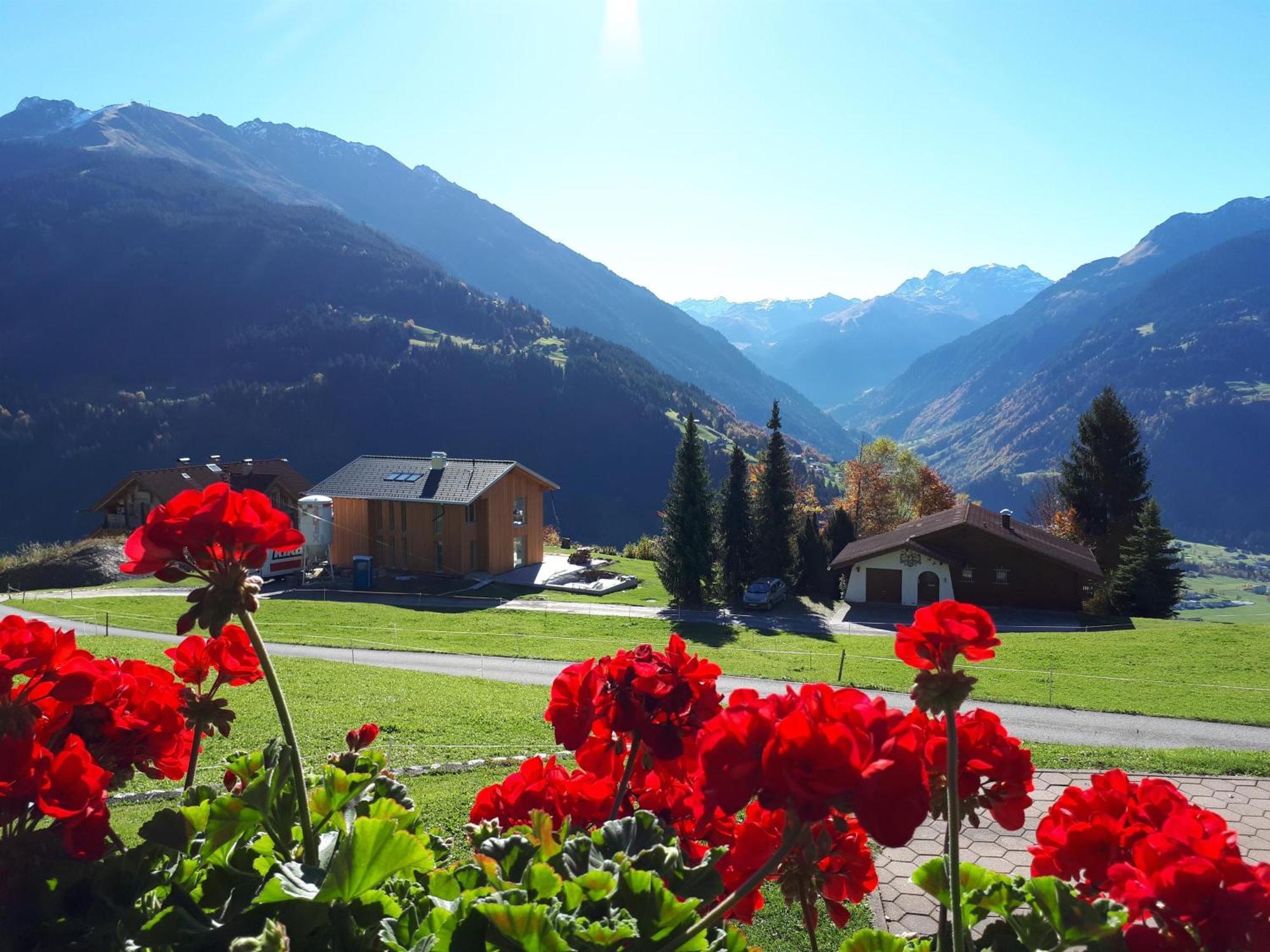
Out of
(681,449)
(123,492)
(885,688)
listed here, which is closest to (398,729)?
(885,688)

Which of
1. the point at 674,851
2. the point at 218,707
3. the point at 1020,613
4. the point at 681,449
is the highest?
the point at 681,449

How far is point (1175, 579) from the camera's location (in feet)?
112

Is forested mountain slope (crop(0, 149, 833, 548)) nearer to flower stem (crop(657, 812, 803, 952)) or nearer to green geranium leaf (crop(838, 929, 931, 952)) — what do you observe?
green geranium leaf (crop(838, 929, 931, 952))

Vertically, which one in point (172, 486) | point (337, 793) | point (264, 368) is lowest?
point (337, 793)

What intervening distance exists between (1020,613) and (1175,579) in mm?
7978

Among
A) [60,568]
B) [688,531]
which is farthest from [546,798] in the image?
[60,568]

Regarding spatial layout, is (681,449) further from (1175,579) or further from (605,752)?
(605,752)

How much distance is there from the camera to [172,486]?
44156mm

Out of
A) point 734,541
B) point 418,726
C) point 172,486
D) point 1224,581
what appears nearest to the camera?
point 418,726

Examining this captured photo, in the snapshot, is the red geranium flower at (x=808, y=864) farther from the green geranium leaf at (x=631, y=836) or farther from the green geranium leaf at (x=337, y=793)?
the green geranium leaf at (x=337, y=793)

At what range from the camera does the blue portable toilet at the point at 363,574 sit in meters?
35.4

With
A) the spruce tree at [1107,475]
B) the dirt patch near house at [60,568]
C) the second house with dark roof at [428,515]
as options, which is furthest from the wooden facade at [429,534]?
the spruce tree at [1107,475]

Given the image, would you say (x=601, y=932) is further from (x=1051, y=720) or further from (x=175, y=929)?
(x=1051, y=720)

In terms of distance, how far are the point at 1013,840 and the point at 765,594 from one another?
90.2 ft
